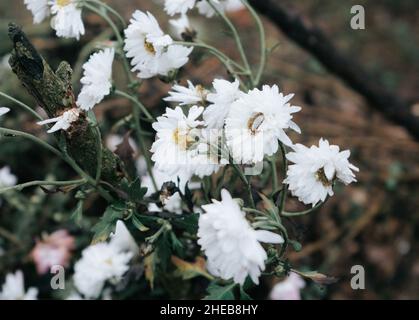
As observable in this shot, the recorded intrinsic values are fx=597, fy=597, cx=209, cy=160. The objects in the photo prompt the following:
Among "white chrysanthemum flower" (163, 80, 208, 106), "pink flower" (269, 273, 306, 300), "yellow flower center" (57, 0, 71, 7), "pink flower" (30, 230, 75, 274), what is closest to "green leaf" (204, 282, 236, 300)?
"white chrysanthemum flower" (163, 80, 208, 106)

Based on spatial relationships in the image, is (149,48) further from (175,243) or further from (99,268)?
(99,268)

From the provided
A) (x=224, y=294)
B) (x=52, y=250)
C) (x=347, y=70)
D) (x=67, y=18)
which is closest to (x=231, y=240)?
(x=224, y=294)

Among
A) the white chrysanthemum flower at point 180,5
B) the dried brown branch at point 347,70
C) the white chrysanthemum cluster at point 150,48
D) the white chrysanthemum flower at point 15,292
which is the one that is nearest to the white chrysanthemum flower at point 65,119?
the white chrysanthemum cluster at point 150,48

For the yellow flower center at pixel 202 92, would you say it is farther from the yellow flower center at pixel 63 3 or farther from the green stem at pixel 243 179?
the yellow flower center at pixel 63 3

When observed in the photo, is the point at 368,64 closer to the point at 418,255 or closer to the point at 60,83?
the point at 418,255

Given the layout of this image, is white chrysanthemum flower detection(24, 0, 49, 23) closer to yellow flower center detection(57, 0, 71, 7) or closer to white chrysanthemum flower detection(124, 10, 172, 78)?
yellow flower center detection(57, 0, 71, 7)
